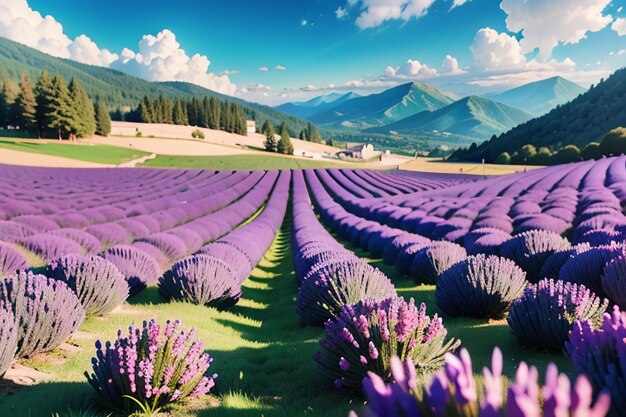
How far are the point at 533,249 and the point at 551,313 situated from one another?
4491 millimetres

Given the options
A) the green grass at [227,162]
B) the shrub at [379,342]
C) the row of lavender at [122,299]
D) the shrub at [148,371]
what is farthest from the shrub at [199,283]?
the green grass at [227,162]

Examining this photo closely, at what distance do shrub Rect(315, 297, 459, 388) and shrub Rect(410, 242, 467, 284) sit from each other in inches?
211

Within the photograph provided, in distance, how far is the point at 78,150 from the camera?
6303 cm

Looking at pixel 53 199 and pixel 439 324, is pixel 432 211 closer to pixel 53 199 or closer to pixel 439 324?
pixel 439 324

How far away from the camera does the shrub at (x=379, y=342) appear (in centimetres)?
346

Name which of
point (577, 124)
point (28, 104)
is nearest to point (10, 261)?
point (28, 104)

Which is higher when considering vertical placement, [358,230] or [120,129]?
[120,129]

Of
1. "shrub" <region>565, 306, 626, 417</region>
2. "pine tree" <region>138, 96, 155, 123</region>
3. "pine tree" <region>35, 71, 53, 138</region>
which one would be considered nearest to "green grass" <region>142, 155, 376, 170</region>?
"pine tree" <region>35, 71, 53, 138</region>

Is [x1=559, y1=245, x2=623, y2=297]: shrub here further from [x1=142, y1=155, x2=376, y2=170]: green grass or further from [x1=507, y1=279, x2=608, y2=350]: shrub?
[x1=142, y1=155, x2=376, y2=170]: green grass

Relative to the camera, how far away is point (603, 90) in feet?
352

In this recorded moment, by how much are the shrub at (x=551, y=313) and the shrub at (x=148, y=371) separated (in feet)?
9.82

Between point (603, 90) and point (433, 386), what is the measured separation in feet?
432

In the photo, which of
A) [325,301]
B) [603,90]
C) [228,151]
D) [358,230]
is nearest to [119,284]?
[325,301]

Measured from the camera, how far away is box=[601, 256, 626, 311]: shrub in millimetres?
4352
